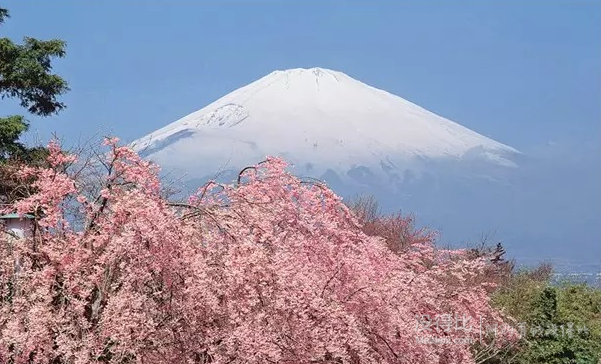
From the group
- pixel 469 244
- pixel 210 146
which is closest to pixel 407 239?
pixel 469 244

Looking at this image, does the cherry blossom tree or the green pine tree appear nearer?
the cherry blossom tree

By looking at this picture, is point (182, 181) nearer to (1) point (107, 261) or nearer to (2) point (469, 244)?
(1) point (107, 261)

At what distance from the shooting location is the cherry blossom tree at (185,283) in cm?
504

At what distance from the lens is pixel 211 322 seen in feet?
16.8

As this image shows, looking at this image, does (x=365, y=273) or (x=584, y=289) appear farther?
(x=584, y=289)

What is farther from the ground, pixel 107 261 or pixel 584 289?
pixel 584 289

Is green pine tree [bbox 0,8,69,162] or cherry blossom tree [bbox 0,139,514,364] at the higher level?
green pine tree [bbox 0,8,69,162]

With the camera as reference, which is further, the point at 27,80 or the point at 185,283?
the point at 27,80

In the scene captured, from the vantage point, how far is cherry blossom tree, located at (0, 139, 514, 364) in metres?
5.04

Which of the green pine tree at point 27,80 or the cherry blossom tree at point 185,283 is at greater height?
the green pine tree at point 27,80

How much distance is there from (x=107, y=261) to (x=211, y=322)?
0.83 meters

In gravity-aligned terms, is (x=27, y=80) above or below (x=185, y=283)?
above

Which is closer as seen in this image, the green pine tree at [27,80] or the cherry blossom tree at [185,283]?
the cherry blossom tree at [185,283]

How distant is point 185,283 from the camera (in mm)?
5129
